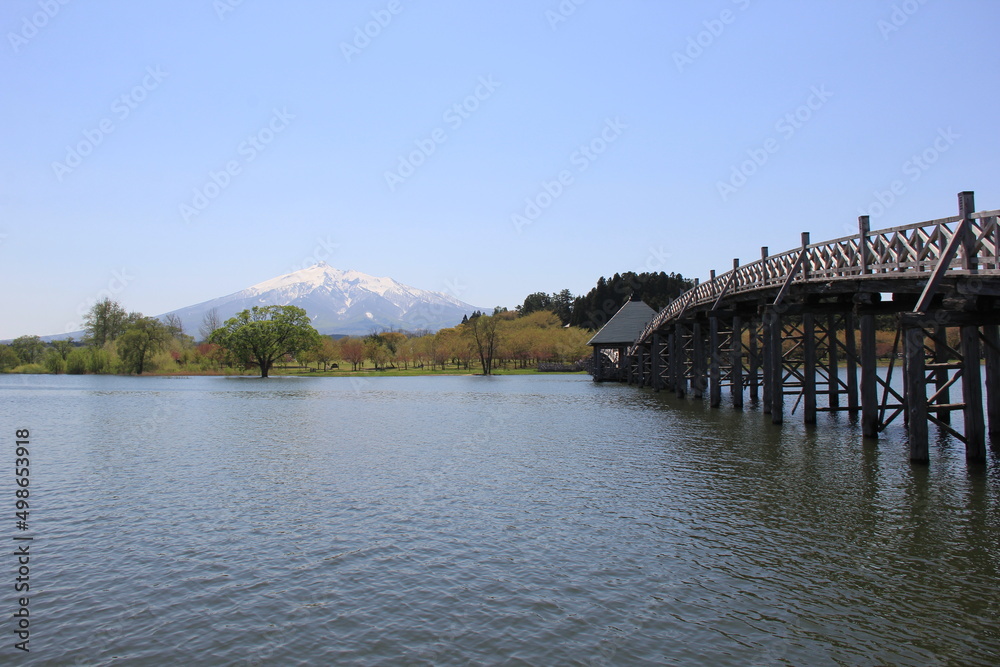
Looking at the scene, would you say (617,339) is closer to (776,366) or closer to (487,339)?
(487,339)

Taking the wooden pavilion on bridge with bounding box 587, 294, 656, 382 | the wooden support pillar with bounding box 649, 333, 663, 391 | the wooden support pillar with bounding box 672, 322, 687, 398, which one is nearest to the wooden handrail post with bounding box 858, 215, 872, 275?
the wooden support pillar with bounding box 672, 322, 687, 398

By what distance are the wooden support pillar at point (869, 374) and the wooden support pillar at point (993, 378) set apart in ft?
10.3

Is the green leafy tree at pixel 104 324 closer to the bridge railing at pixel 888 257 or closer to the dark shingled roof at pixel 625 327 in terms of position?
the dark shingled roof at pixel 625 327

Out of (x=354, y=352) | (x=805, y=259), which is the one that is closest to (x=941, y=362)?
(x=805, y=259)

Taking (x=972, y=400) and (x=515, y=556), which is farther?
(x=972, y=400)

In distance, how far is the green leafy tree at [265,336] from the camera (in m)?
114

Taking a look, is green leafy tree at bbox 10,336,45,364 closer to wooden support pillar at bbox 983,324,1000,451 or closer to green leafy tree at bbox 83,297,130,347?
green leafy tree at bbox 83,297,130,347

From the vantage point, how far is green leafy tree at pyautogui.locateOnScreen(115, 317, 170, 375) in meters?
112

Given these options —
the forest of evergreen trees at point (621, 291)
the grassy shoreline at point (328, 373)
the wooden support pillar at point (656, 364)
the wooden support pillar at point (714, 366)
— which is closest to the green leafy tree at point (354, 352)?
the grassy shoreline at point (328, 373)

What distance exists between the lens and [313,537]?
13578mm

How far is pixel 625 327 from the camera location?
78438 mm

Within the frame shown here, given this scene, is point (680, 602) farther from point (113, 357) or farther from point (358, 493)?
point (113, 357)

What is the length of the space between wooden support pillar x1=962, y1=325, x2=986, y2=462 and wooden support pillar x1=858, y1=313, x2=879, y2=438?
133 inches

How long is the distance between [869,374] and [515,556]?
1661 centimetres
